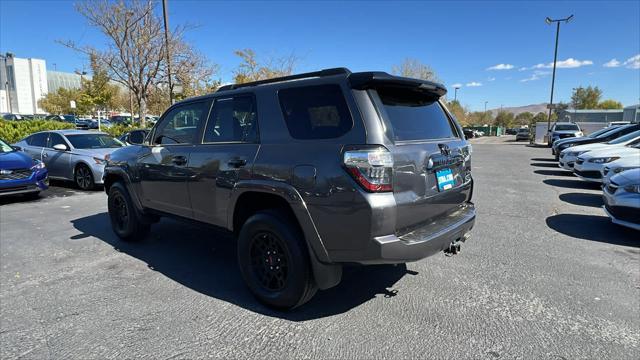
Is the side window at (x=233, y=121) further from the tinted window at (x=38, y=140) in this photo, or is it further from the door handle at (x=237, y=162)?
the tinted window at (x=38, y=140)

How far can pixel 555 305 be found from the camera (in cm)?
334

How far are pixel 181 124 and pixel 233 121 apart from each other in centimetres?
101

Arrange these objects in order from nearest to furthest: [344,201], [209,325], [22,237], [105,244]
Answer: [344,201]
[209,325]
[105,244]
[22,237]

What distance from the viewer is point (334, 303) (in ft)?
11.3

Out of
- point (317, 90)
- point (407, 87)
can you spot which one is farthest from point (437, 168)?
point (317, 90)

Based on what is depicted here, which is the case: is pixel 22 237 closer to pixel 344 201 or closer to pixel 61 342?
pixel 61 342

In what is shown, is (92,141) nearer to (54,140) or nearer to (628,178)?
(54,140)

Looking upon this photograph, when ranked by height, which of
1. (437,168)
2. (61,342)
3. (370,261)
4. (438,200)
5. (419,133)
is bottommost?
(61,342)

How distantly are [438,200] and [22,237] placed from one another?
5938mm

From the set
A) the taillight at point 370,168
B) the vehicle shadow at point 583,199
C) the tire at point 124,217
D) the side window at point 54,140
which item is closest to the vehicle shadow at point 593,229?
the vehicle shadow at point 583,199

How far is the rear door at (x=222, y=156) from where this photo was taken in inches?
135

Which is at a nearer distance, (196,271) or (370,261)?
(370,261)

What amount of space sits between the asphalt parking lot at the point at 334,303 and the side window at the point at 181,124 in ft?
4.75

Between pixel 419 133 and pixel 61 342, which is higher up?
pixel 419 133
